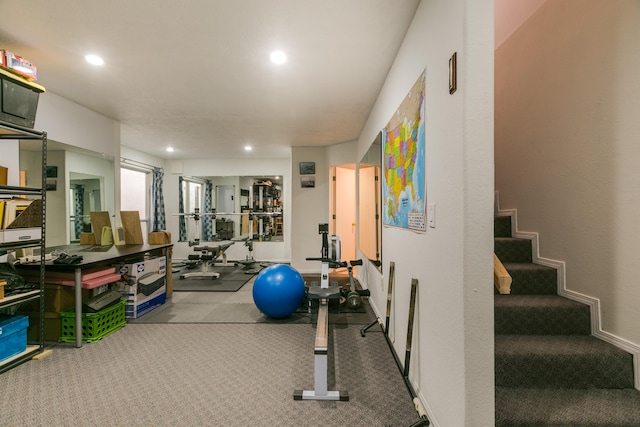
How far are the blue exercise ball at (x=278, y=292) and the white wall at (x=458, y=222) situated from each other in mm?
1772

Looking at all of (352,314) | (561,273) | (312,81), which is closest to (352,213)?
(352,314)

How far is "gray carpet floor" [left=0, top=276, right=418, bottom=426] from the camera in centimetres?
177

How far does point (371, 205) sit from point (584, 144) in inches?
105

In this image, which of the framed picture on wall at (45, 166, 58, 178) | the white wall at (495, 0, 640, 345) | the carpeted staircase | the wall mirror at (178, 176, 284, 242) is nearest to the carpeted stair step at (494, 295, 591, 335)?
the carpeted staircase

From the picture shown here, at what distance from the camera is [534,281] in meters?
2.16

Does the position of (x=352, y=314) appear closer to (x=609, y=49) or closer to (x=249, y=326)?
(x=249, y=326)

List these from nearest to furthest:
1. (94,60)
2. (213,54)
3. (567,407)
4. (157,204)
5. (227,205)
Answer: (567,407), (213,54), (94,60), (157,204), (227,205)

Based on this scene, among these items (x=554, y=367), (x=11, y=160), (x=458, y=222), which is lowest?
(x=554, y=367)

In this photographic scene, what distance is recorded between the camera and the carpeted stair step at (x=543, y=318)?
1867mm

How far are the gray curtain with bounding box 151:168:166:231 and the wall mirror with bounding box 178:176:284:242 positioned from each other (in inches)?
20.9

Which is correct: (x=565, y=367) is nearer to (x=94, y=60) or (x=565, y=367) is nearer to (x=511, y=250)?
(x=511, y=250)

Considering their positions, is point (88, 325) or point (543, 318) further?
point (88, 325)

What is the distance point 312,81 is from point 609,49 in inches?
92.1

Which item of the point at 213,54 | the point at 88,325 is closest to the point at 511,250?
the point at 213,54
